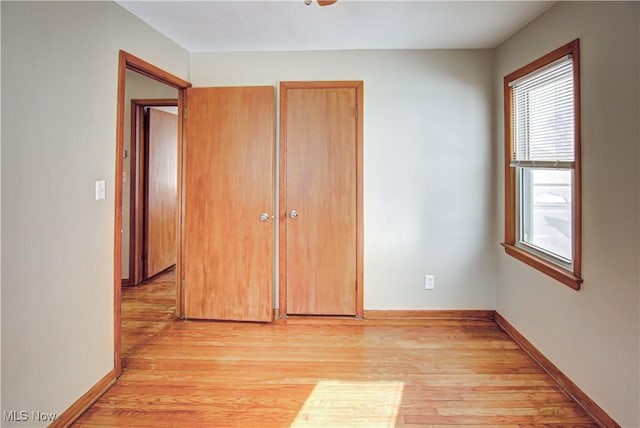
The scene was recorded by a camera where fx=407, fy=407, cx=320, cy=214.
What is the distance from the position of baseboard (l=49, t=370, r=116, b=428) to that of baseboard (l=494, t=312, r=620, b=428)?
270 cm

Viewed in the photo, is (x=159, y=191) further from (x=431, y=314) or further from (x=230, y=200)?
(x=431, y=314)

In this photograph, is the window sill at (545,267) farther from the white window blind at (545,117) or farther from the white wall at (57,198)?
the white wall at (57,198)

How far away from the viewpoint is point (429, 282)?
11.7 ft

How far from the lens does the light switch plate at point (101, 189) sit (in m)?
2.30

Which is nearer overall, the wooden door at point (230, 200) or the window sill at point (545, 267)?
the window sill at point (545, 267)

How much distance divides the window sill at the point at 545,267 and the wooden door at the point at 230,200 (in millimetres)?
1939

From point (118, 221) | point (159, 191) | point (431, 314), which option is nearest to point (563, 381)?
point (431, 314)

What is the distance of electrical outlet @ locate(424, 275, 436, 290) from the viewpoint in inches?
141

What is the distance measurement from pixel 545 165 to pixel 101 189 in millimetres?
2802

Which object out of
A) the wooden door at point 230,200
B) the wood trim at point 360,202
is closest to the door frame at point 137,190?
the wooden door at point 230,200

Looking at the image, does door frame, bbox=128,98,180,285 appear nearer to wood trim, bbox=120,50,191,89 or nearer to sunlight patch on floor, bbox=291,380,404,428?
wood trim, bbox=120,50,191,89

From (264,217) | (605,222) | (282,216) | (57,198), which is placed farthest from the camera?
(282,216)

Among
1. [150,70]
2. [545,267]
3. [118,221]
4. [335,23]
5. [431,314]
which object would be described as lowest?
[431,314]

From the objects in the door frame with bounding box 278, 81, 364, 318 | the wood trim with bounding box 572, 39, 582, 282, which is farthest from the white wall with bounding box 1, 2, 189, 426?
the wood trim with bounding box 572, 39, 582, 282
